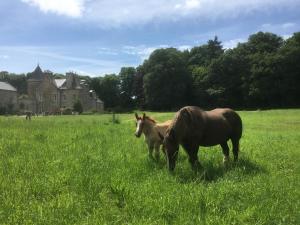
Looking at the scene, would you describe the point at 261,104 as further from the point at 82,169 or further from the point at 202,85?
the point at 82,169

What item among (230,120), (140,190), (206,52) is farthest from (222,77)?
(140,190)

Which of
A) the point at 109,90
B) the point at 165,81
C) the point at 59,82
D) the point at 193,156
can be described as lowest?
the point at 193,156

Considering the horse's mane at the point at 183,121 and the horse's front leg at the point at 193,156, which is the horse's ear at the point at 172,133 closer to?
the horse's mane at the point at 183,121

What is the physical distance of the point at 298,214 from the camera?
→ 8.08m

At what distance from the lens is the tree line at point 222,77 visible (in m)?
89.2

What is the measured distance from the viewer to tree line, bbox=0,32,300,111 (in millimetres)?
89188

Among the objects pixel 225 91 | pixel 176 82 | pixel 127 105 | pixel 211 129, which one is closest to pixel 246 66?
pixel 225 91

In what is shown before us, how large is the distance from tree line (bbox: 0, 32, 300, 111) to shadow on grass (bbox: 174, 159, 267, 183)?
78.0 metres

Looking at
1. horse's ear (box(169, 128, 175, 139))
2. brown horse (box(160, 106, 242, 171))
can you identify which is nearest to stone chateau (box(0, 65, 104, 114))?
brown horse (box(160, 106, 242, 171))

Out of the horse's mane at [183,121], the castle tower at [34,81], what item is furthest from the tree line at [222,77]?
the horse's mane at [183,121]

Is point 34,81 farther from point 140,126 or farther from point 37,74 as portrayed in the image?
point 140,126

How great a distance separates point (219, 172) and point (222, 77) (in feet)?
288

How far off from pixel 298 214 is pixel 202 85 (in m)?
93.9

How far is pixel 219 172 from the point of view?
1201cm
